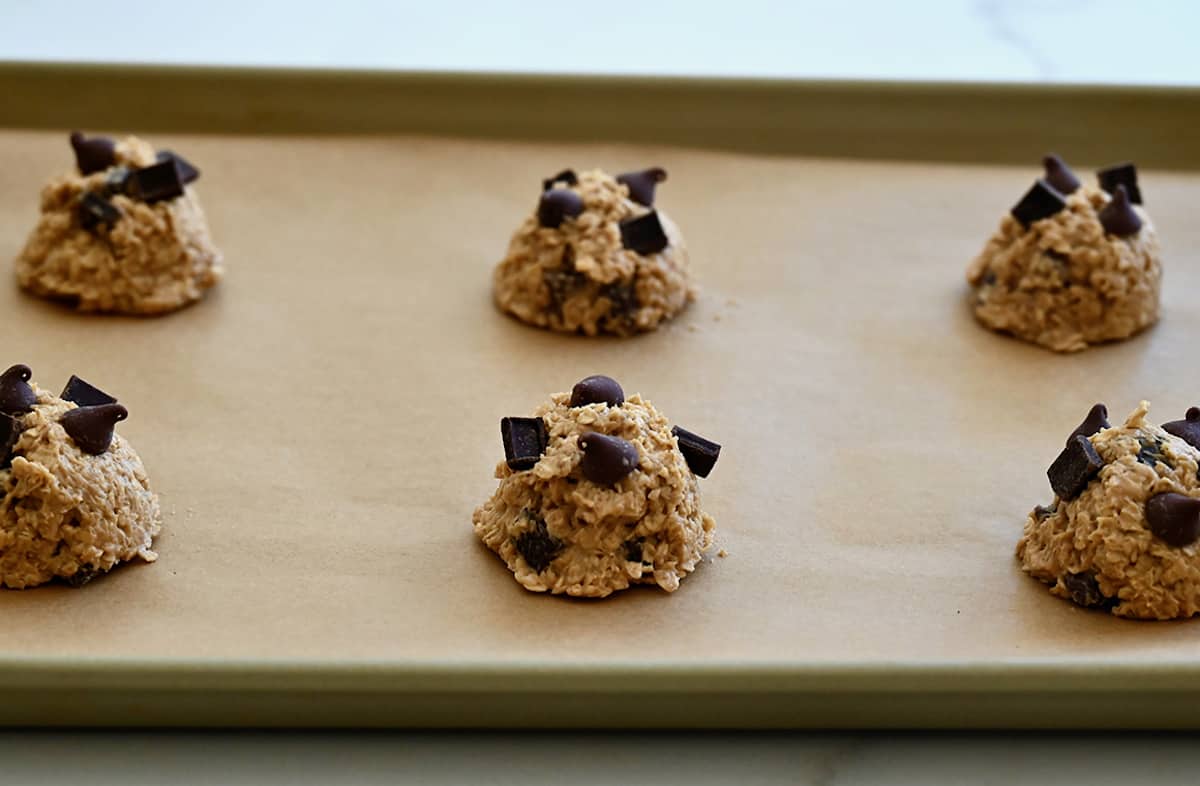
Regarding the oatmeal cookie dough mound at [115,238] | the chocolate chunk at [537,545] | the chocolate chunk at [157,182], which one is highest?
the chocolate chunk at [157,182]

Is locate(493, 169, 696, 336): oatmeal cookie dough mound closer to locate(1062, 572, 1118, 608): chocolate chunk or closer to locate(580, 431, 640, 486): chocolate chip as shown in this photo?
locate(580, 431, 640, 486): chocolate chip

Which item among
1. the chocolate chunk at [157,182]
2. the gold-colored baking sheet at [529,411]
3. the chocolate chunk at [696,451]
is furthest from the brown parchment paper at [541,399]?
the chocolate chunk at [157,182]

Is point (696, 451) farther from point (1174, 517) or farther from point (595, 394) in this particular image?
point (1174, 517)

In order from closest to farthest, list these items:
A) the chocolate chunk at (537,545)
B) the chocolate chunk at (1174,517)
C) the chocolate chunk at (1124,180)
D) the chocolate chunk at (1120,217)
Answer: the chocolate chunk at (1174,517) < the chocolate chunk at (537,545) < the chocolate chunk at (1120,217) < the chocolate chunk at (1124,180)

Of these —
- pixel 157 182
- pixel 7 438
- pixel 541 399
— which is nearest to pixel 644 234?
pixel 541 399

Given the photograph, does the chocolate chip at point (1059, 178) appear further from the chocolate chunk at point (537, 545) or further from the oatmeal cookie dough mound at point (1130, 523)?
the chocolate chunk at point (537, 545)

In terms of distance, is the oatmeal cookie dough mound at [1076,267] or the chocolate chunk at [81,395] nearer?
the chocolate chunk at [81,395]

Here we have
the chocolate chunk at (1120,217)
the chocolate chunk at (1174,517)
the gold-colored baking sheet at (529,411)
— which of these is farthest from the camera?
the chocolate chunk at (1120,217)
